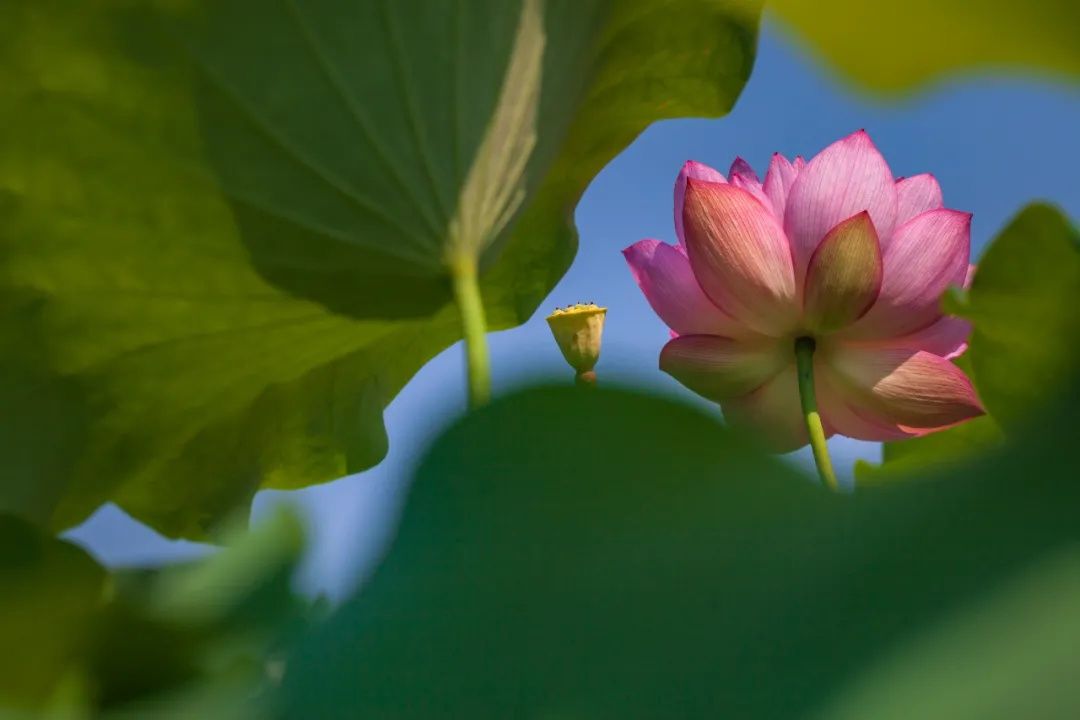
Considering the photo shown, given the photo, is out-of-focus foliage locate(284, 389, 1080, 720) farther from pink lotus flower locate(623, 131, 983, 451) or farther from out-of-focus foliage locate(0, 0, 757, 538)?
pink lotus flower locate(623, 131, 983, 451)

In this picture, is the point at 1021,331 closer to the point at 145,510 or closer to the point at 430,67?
the point at 430,67

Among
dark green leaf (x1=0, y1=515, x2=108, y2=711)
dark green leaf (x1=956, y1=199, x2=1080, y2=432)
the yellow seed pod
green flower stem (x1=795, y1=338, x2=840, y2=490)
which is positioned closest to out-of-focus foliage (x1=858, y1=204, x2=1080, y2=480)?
dark green leaf (x1=956, y1=199, x2=1080, y2=432)

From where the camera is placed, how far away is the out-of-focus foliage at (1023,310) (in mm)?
349

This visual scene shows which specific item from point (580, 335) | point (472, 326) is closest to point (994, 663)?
point (472, 326)

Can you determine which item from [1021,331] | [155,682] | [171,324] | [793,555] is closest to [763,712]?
[793,555]

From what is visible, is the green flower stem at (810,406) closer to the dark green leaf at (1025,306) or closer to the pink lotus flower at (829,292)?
the pink lotus flower at (829,292)

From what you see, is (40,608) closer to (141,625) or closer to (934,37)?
(141,625)

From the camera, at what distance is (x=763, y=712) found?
17 cm

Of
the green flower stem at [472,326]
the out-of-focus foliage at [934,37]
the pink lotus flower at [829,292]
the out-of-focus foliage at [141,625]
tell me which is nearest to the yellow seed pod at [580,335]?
the pink lotus flower at [829,292]

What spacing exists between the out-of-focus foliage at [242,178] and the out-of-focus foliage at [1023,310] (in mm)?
238

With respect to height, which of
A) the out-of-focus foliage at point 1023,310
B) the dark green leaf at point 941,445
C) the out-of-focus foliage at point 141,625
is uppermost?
the out-of-focus foliage at point 1023,310

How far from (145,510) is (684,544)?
1.72 feet

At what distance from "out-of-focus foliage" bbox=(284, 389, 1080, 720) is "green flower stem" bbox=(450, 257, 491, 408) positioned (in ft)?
0.82

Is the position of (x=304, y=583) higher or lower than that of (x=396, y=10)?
lower
